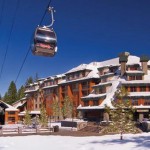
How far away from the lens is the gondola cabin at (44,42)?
17141 mm

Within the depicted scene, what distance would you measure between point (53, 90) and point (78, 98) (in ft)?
56.4

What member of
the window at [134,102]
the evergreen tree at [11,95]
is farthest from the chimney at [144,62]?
the evergreen tree at [11,95]

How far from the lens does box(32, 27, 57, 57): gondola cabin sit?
17.1m

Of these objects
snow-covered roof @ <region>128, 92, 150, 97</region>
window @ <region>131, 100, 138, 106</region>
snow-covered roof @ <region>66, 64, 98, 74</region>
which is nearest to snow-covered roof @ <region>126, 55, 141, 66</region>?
snow-covered roof @ <region>128, 92, 150, 97</region>

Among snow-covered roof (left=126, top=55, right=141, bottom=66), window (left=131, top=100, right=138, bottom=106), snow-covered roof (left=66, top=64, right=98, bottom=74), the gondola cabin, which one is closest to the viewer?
the gondola cabin

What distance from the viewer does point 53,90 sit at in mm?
101812

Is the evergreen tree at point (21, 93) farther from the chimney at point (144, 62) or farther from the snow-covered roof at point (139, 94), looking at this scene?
the snow-covered roof at point (139, 94)

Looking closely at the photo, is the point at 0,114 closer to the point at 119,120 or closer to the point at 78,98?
the point at 78,98

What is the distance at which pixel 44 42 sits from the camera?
1741cm

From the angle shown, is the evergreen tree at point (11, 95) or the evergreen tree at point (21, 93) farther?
the evergreen tree at point (21, 93)

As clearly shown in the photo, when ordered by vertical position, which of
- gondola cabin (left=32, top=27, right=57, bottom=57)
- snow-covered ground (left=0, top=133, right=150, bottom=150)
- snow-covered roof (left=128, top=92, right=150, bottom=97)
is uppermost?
gondola cabin (left=32, top=27, right=57, bottom=57)

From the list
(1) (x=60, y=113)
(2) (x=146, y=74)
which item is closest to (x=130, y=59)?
(2) (x=146, y=74)

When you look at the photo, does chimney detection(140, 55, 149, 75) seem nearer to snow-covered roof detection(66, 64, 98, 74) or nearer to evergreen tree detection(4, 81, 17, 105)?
snow-covered roof detection(66, 64, 98, 74)

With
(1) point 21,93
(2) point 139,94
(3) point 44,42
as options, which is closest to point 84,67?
(2) point 139,94
